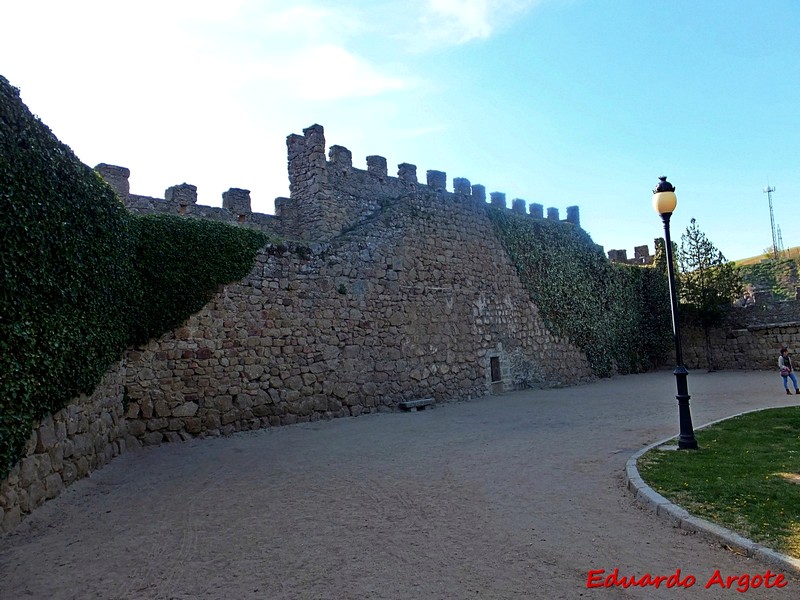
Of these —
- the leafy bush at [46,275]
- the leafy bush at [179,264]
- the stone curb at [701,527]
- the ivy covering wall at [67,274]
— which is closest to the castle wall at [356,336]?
the leafy bush at [179,264]

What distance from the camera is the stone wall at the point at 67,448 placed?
19.6 feet

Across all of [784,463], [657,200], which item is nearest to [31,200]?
[657,200]

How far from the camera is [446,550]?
16.0 ft

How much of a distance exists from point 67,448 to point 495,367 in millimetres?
13789

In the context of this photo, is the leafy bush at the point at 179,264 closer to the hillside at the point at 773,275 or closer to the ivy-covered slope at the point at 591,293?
the ivy-covered slope at the point at 591,293

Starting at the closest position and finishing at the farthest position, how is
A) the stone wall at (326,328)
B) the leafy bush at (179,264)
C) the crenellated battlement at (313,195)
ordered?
the stone wall at (326,328)
the leafy bush at (179,264)
the crenellated battlement at (313,195)

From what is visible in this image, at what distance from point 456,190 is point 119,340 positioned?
41.5 feet

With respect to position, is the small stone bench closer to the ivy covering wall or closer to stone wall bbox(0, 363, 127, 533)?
the ivy covering wall

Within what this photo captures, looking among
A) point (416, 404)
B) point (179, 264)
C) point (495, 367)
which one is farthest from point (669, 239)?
point (495, 367)

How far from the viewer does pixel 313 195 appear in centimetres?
1502

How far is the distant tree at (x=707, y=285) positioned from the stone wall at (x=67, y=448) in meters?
25.4

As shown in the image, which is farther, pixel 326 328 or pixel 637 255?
pixel 637 255

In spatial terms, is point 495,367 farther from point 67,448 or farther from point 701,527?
point 701,527

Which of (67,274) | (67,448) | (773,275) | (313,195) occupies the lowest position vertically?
(67,448)
